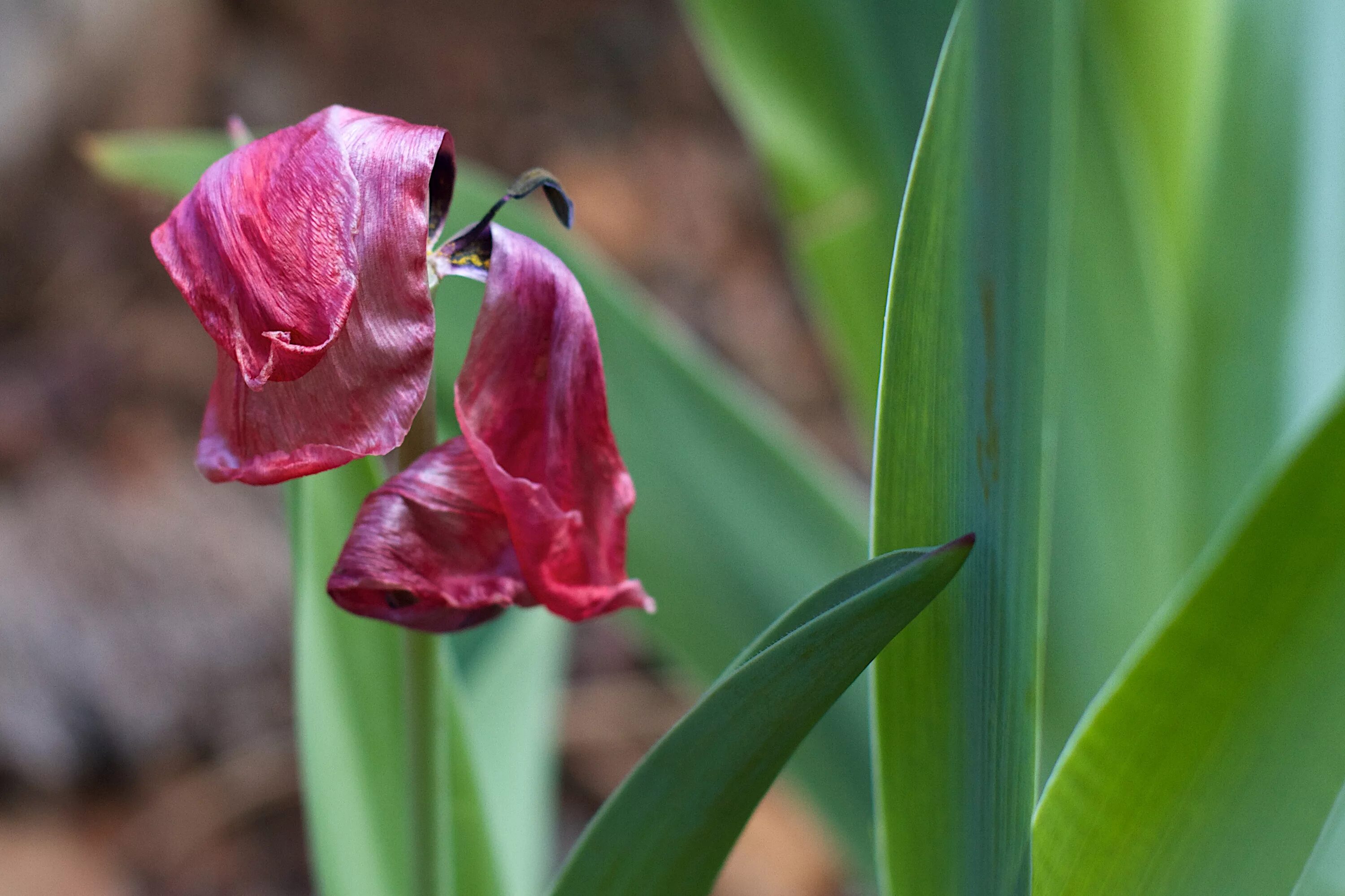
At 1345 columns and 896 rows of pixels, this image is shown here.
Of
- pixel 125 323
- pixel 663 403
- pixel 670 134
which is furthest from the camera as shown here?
pixel 670 134

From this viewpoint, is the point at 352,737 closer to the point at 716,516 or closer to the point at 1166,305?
the point at 716,516

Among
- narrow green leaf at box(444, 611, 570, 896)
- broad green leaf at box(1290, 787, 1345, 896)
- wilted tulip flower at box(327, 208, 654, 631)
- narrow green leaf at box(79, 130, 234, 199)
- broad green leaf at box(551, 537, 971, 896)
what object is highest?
narrow green leaf at box(79, 130, 234, 199)

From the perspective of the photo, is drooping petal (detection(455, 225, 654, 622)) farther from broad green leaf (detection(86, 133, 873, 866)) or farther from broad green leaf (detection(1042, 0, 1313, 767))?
broad green leaf (detection(1042, 0, 1313, 767))

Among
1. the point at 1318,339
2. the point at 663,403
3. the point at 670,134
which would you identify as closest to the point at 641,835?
the point at 663,403

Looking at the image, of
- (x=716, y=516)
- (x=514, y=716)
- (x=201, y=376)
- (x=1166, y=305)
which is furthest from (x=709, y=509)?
(x=201, y=376)

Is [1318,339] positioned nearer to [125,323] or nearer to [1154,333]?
[1154,333]

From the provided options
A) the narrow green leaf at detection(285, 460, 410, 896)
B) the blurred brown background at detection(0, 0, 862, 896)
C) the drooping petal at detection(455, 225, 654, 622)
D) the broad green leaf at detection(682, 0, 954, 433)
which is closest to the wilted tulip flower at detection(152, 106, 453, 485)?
the drooping petal at detection(455, 225, 654, 622)
